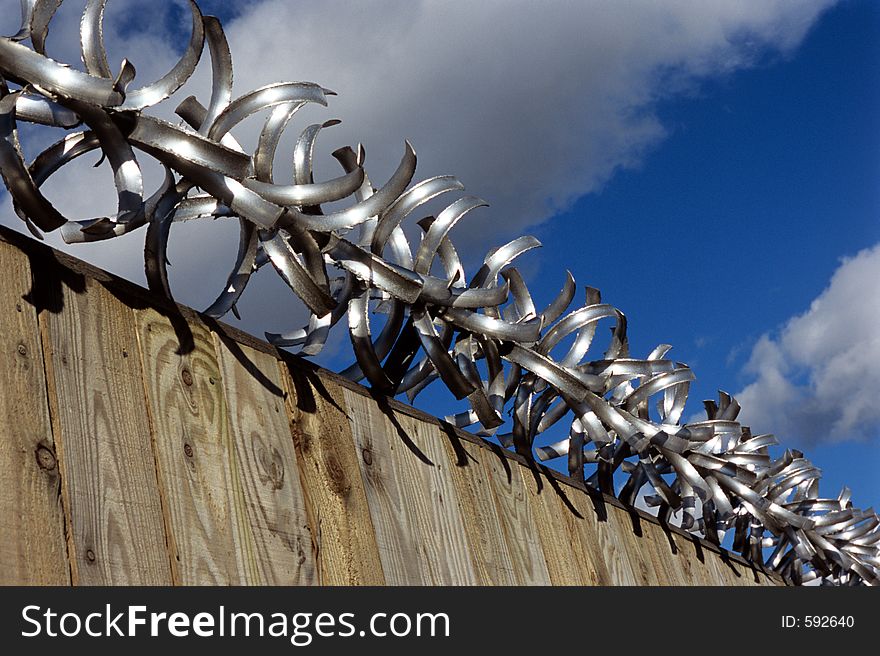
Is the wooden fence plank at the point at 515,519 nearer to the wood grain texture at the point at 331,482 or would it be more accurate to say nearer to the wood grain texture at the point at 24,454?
the wood grain texture at the point at 331,482

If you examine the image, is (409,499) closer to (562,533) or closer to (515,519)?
(515,519)

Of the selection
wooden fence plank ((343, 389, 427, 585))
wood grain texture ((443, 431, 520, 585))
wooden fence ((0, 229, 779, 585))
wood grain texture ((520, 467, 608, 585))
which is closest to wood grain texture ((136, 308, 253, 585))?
wooden fence ((0, 229, 779, 585))

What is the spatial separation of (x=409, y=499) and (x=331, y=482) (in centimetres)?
13

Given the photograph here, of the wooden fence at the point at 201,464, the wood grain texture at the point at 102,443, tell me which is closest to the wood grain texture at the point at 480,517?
the wooden fence at the point at 201,464

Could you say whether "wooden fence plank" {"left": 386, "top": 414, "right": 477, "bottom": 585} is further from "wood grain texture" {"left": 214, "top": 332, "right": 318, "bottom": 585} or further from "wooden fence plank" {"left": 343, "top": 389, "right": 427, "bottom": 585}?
"wood grain texture" {"left": 214, "top": 332, "right": 318, "bottom": 585}

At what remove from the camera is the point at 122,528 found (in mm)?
735

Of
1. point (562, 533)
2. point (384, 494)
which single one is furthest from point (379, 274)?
point (562, 533)

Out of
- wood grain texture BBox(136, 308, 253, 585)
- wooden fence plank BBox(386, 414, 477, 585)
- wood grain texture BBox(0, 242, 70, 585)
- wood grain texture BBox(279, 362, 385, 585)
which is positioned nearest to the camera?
wood grain texture BBox(0, 242, 70, 585)

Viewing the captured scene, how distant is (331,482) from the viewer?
0.97 m

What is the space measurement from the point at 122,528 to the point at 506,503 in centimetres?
60

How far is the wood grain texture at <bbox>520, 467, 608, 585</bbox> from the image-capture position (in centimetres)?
127

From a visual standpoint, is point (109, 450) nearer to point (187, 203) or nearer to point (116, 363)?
point (116, 363)

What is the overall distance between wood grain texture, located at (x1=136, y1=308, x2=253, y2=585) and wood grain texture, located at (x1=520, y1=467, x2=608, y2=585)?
1.73 ft

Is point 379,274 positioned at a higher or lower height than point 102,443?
higher
